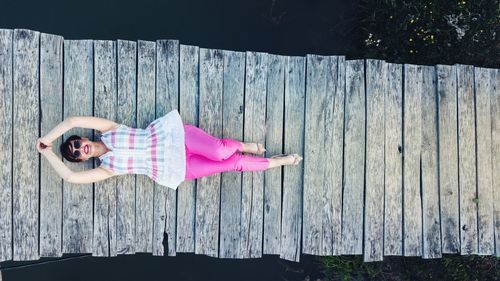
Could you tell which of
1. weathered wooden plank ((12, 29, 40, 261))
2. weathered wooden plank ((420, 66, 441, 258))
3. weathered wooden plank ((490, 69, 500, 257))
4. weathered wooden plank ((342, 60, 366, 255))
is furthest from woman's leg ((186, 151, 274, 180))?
weathered wooden plank ((490, 69, 500, 257))

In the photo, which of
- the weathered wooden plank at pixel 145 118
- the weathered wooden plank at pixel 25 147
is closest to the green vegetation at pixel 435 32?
the weathered wooden plank at pixel 145 118

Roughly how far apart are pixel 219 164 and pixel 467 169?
2.31 metres

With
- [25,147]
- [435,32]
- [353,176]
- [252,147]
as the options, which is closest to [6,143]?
[25,147]

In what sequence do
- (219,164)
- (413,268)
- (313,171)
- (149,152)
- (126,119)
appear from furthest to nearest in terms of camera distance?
(413,268) → (313,171) → (126,119) → (219,164) → (149,152)

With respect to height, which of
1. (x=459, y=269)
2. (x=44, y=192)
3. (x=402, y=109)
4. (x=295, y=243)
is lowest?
(x=459, y=269)

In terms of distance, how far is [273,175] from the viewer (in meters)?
4.61

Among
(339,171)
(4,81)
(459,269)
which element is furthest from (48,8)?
(459,269)

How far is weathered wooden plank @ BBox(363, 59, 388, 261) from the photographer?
4.66m

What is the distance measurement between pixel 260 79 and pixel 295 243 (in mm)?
1520

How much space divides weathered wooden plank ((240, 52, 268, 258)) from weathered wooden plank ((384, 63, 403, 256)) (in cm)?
114

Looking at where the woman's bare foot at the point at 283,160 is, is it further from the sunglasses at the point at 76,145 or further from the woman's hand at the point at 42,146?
the woman's hand at the point at 42,146

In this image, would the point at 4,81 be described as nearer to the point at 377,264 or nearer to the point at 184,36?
the point at 184,36

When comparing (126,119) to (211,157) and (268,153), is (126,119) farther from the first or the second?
(268,153)

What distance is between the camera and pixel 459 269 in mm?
5766
